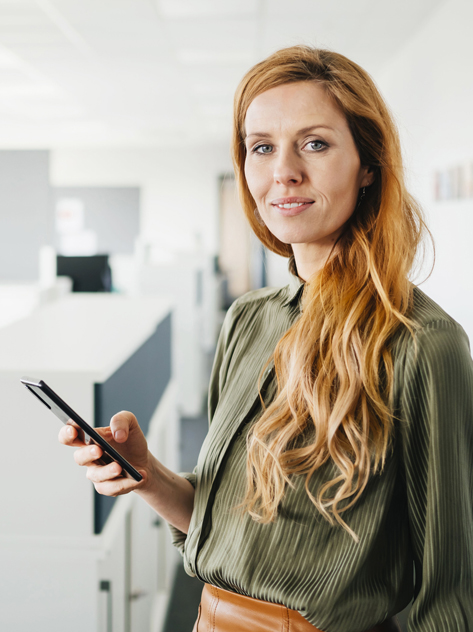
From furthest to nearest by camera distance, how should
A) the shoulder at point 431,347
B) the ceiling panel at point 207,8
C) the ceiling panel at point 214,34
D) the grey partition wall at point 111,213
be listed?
the grey partition wall at point 111,213, the ceiling panel at point 214,34, the ceiling panel at point 207,8, the shoulder at point 431,347

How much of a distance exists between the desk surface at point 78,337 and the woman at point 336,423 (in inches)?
14.5

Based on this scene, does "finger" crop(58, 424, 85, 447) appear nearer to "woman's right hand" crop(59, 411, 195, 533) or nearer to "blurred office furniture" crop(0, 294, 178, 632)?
"woman's right hand" crop(59, 411, 195, 533)

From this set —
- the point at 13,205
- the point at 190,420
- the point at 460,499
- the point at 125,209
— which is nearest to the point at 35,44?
the point at 13,205

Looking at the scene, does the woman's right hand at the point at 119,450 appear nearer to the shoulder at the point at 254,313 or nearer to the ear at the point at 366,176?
the shoulder at the point at 254,313

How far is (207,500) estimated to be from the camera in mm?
773

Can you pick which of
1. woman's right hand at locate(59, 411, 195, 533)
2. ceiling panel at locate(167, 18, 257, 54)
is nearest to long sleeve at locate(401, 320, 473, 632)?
woman's right hand at locate(59, 411, 195, 533)

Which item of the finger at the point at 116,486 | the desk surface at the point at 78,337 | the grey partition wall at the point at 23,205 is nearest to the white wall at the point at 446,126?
the desk surface at the point at 78,337

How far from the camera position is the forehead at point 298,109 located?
0.70 meters

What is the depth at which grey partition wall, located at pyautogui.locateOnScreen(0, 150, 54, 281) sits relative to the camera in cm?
426

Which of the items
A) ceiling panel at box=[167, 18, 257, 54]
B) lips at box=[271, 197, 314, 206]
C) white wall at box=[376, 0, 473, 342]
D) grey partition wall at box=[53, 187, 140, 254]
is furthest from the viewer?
grey partition wall at box=[53, 187, 140, 254]

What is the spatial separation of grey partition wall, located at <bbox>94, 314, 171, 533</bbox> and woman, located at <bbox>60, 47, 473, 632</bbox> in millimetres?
317

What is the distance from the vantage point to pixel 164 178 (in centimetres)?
904

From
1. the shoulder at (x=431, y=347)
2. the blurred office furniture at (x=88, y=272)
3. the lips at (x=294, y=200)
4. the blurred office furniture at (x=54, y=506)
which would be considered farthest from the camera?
the blurred office furniture at (x=88, y=272)

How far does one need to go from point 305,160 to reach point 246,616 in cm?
60
